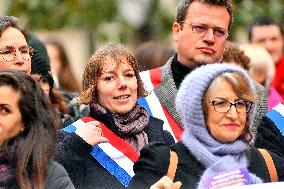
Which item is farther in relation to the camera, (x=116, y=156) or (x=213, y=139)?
(x=116, y=156)

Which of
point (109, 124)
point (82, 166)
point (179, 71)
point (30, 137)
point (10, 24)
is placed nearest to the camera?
point (30, 137)

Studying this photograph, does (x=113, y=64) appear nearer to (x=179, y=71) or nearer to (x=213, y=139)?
(x=179, y=71)

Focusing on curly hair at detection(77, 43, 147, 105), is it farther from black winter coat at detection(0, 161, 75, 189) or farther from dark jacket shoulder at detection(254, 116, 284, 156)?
black winter coat at detection(0, 161, 75, 189)

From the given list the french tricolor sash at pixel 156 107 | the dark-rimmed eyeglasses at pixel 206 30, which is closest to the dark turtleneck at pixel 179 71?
the french tricolor sash at pixel 156 107

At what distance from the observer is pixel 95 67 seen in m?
8.88

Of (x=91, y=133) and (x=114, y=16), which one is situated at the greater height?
(x=91, y=133)

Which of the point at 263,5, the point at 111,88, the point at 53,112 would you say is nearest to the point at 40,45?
the point at 111,88

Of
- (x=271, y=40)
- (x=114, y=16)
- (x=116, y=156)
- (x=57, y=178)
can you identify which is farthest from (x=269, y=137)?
(x=114, y=16)

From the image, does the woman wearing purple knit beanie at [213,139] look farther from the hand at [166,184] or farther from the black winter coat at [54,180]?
the black winter coat at [54,180]

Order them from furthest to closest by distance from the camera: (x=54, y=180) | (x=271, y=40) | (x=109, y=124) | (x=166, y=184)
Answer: (x=271, y=40) → (x=109, y=124) → (x=54, y=180) → (x=166, y=184)

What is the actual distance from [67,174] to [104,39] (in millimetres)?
11571

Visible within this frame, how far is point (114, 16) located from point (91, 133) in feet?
35.5

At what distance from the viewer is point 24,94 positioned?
791cm

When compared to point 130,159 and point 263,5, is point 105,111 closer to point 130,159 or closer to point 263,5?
point 130,159
